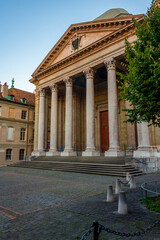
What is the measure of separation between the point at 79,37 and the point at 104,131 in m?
13.7

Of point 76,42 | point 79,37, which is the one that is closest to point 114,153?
point 76,42

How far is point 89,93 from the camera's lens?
21.9 meters

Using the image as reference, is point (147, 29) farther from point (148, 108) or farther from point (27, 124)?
point (27, 124)

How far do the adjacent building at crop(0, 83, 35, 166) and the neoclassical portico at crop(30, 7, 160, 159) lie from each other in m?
6.86

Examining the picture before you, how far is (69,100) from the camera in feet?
80.4

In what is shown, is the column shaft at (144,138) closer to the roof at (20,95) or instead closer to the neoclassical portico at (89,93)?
the neoclassical portico at (89,93)

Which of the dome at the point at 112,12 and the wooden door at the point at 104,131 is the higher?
the dome at the point at 112,12

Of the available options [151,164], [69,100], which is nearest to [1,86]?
[69,100]

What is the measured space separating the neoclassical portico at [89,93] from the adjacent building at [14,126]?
6.86 m

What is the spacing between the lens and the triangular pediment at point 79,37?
66.5 feet

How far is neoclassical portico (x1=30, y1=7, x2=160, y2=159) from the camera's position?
19.2 m

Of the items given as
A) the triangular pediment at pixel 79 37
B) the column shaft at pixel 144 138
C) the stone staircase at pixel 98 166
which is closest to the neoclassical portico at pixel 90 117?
the stone staircase at pixel 98 166

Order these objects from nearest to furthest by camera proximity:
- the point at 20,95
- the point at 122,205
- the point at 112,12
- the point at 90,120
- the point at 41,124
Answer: the point at 122,205 → the point at 90,120 → the point at 41,124 → the point at 112,12 → the point at 20,95

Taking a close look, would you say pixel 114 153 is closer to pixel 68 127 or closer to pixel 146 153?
pixel 146 153
